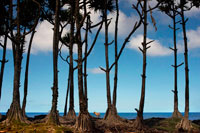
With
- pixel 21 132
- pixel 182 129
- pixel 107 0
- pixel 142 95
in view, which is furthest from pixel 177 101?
pixel 21 132

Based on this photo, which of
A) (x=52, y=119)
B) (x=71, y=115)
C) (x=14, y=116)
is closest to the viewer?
(x=52, y=119)

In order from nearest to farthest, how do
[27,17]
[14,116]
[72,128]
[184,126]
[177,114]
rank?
1. [72,128]
2. [14,116]
3. [184,126]
4. [177,114]
5. [27,17]

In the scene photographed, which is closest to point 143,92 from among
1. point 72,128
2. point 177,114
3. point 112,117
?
point 112,117

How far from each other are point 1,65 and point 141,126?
9.35 meters

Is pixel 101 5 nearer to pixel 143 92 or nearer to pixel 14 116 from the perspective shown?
pixel 143 92

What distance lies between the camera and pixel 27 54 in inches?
660

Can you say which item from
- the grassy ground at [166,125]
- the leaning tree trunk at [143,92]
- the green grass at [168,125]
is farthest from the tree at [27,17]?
the green grass at [168,125]

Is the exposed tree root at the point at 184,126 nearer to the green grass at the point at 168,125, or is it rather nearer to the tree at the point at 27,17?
the green grass at the point at 168,125

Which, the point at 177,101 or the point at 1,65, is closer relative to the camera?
the point at 1,65

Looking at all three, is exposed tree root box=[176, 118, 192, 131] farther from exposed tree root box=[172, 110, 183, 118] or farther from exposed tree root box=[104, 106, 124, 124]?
exposed tree root box=[104, 106, 124, 124]

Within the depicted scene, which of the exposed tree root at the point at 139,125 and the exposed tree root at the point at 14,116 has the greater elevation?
the exposed tree root at the point at 14,116

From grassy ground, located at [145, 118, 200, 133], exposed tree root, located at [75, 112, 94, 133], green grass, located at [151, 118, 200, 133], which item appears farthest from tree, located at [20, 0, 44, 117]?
green grass, located at [151, 118, 200, 133]

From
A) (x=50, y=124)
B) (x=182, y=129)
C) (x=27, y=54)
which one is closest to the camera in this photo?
(x=50, y=124)

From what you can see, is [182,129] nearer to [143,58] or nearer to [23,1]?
[143,58]
